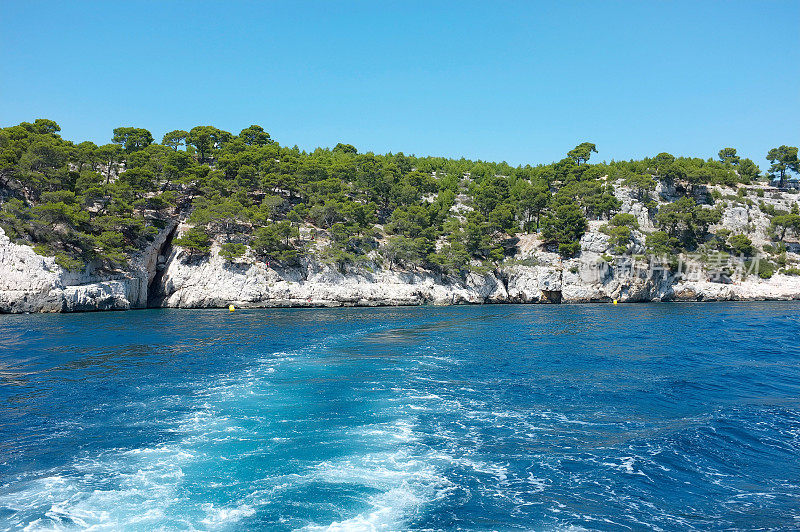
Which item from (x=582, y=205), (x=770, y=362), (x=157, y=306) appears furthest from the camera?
(x=582, y=205)

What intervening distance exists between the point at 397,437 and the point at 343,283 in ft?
139

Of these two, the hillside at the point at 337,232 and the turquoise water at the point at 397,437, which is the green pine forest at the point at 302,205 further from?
the turquoise water at the point at 397,437

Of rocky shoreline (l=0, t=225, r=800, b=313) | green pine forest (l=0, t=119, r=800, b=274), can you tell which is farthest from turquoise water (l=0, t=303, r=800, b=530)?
green pine forest (l=0, t=119, r=800, b=274)

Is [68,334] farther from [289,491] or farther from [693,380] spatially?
[693,380]

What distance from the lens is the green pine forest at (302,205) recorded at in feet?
156

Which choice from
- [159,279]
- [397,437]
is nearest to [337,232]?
[159,279]

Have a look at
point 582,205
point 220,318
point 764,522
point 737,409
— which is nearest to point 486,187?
point 582,205

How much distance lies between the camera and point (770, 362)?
2092 cm

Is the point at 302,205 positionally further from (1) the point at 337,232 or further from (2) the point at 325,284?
(2) the point at 325,284

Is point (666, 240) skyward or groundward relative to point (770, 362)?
skyward

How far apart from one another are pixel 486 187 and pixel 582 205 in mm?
14375

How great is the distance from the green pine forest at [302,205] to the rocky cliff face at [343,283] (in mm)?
1433

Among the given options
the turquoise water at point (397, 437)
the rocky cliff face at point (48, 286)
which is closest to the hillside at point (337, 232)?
the rocky cliff face at point (48, 286)

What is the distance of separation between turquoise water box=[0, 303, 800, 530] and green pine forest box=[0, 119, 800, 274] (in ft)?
92.7
